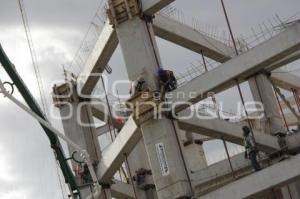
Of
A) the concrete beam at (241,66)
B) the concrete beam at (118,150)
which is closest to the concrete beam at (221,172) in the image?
the concrete beam at (118,150)

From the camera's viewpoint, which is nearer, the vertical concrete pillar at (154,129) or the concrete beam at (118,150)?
the vertical concrete pillar at (154,129)

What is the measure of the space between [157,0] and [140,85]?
415 cm

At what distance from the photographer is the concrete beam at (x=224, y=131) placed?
32.1 m

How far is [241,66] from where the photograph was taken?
2855 centimetres

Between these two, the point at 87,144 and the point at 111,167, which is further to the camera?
the point at 87,144

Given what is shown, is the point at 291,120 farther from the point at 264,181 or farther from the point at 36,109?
the point at 36,109

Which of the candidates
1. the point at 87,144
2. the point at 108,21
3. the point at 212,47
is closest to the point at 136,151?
the point at 87,144

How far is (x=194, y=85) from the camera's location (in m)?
29.7

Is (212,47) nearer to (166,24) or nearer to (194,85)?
Result: (166,24)

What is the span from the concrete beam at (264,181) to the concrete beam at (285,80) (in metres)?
15.6

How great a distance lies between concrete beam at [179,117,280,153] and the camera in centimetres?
3209

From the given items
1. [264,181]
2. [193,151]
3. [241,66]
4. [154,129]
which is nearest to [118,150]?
[154,129]

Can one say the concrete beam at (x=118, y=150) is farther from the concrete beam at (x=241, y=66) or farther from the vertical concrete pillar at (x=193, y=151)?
the vertical concrete pillar at (x=193, y=151)

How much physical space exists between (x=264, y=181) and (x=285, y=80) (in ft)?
58.1
